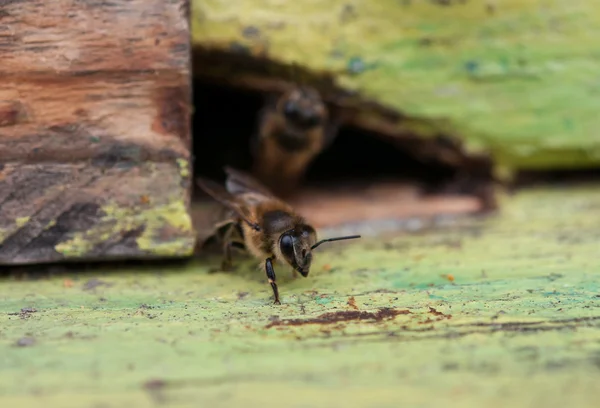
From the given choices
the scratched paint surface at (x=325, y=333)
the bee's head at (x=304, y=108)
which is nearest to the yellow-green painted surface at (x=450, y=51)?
the bee's head at (x=304, y=108)

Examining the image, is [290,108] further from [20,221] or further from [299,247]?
[20,221]

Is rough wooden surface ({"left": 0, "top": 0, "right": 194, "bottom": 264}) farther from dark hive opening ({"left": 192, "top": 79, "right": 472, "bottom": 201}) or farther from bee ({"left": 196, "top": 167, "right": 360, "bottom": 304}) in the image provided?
dark hive opening ({"left": 192, "top": 79, "right": 472, "bottom": 201})

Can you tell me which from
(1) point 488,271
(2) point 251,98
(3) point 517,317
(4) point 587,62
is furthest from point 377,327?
(2) point 251,98

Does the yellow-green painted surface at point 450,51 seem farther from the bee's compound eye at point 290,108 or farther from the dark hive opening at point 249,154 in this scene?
the dark hive opening at point 249,154

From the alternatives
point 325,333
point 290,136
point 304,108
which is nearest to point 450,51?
point 304,108

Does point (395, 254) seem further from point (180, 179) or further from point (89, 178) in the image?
point (89, 178)

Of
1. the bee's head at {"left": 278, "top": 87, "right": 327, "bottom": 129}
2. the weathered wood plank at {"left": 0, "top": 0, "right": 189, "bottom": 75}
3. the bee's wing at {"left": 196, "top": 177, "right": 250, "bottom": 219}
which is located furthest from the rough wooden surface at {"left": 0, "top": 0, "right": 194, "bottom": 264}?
the bee's head at {"left": 278, "top": 87, "right": 327, "bottom": 129}
